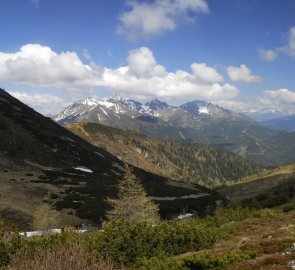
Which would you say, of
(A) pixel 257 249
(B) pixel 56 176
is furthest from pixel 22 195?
(A) pixel 257 249

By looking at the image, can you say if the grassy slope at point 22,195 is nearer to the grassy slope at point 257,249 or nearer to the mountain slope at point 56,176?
the mountain slope at point 56,176

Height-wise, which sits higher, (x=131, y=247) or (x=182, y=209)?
(x=131, y=247)

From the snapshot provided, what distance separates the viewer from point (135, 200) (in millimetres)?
81625

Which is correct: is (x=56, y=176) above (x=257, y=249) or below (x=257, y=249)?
below

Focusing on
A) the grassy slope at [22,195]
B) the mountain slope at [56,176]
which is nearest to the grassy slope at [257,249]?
the grassy slope at [22,195]

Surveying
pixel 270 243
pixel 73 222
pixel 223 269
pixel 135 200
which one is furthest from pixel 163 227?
pixel 73 222

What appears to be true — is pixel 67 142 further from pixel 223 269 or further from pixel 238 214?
pixel 223 269

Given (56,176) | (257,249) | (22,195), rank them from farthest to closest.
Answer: (56,176) → (22,195) → (257,249)

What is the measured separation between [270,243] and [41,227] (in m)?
53.6

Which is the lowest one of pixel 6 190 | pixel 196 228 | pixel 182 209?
pixel 182 209

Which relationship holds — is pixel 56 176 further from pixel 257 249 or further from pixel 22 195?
pixel 257 249

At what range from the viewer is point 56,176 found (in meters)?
138

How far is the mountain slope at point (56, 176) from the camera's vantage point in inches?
4013

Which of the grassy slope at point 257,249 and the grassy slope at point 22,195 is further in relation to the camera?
the grassy slope at point 22,195
